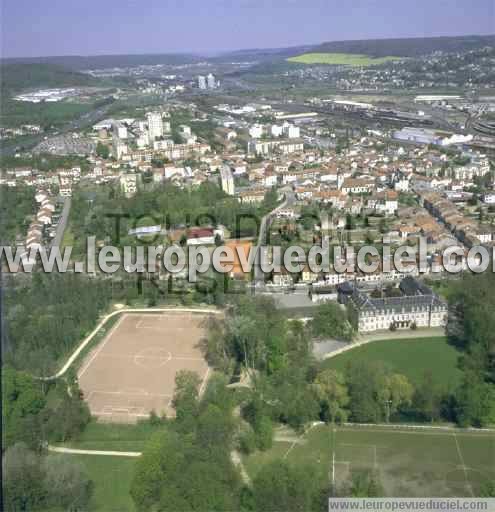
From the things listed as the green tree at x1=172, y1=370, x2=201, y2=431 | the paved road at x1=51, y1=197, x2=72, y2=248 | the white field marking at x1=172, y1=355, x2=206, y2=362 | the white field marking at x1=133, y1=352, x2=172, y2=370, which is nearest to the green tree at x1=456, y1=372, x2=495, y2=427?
the green tree at x1=172, y1=370, x2=201, y2=431

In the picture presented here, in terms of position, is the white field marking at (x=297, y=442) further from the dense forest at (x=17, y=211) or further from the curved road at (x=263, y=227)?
the dense forest at (x=17, y=211)

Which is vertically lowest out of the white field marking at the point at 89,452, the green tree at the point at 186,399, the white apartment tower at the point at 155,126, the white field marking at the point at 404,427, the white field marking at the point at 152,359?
Answer: the white field marking at the point at 89,452

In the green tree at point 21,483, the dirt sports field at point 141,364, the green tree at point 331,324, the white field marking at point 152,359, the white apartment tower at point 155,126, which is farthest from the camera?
the white apartment tower at point 155,126

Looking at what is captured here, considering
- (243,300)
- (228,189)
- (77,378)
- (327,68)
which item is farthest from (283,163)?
(327,68)

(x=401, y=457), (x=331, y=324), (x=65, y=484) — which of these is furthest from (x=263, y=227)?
(x=65, y=484)

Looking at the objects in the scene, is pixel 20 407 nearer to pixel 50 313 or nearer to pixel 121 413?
pixel 121 413

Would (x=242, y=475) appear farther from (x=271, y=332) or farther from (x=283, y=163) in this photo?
(x=283, y=163)

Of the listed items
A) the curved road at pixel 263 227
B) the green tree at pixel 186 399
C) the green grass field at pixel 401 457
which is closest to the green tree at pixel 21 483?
the green tree at pixel 186 399
